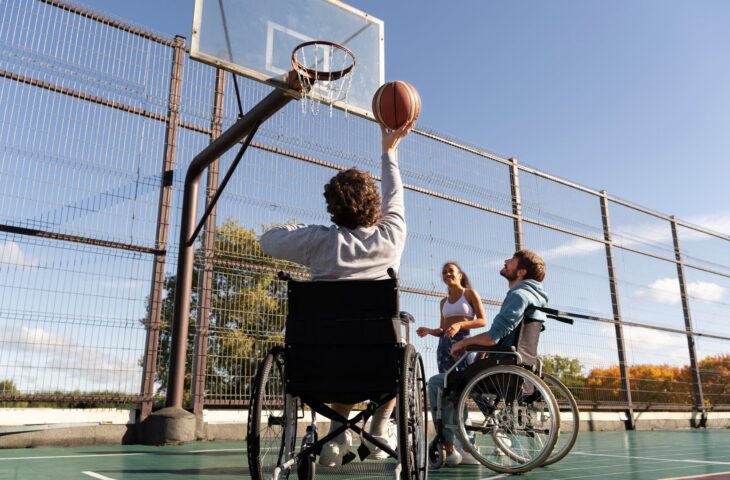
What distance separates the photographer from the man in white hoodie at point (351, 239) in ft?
7.30

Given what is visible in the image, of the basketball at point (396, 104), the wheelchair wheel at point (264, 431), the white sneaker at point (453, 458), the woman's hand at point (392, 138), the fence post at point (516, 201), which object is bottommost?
the white sneaker at point (453, 458)

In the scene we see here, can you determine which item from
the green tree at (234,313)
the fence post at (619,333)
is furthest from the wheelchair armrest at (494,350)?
the fence post at (619,333)

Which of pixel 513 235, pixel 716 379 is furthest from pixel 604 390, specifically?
pixel 716 379

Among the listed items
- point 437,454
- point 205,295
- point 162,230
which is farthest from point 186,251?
point 437,454

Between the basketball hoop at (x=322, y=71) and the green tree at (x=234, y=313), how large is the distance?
1.36m

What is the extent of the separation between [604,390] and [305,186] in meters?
5.16

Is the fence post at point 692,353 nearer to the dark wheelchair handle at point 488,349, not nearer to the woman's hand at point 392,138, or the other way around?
the dark wheelchair handle at point 488,349

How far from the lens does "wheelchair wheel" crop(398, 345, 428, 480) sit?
6.18ft

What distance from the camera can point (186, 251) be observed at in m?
5.32

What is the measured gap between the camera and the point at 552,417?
119 inches

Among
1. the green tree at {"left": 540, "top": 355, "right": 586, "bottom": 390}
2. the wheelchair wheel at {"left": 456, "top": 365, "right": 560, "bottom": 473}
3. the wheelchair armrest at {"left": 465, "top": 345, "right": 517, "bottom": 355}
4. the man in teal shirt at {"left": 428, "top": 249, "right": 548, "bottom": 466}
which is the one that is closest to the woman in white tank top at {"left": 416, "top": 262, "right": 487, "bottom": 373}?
the man in teal shirt at {"left": 428, "top": 249, "right": 548, "bottom": 466}

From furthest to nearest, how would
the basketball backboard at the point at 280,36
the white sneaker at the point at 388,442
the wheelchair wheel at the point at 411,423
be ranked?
the basketball backboard at the point at 280,36 < the white sneaker at the point at 388,442 < the wheelchair wheel at the point at 411,423

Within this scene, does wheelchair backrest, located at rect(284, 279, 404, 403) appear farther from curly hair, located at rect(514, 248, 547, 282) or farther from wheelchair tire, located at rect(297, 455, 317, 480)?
curly hair, located at rect(514, 248, 547, 282)

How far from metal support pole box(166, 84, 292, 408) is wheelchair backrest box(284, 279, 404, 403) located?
3190 mm
